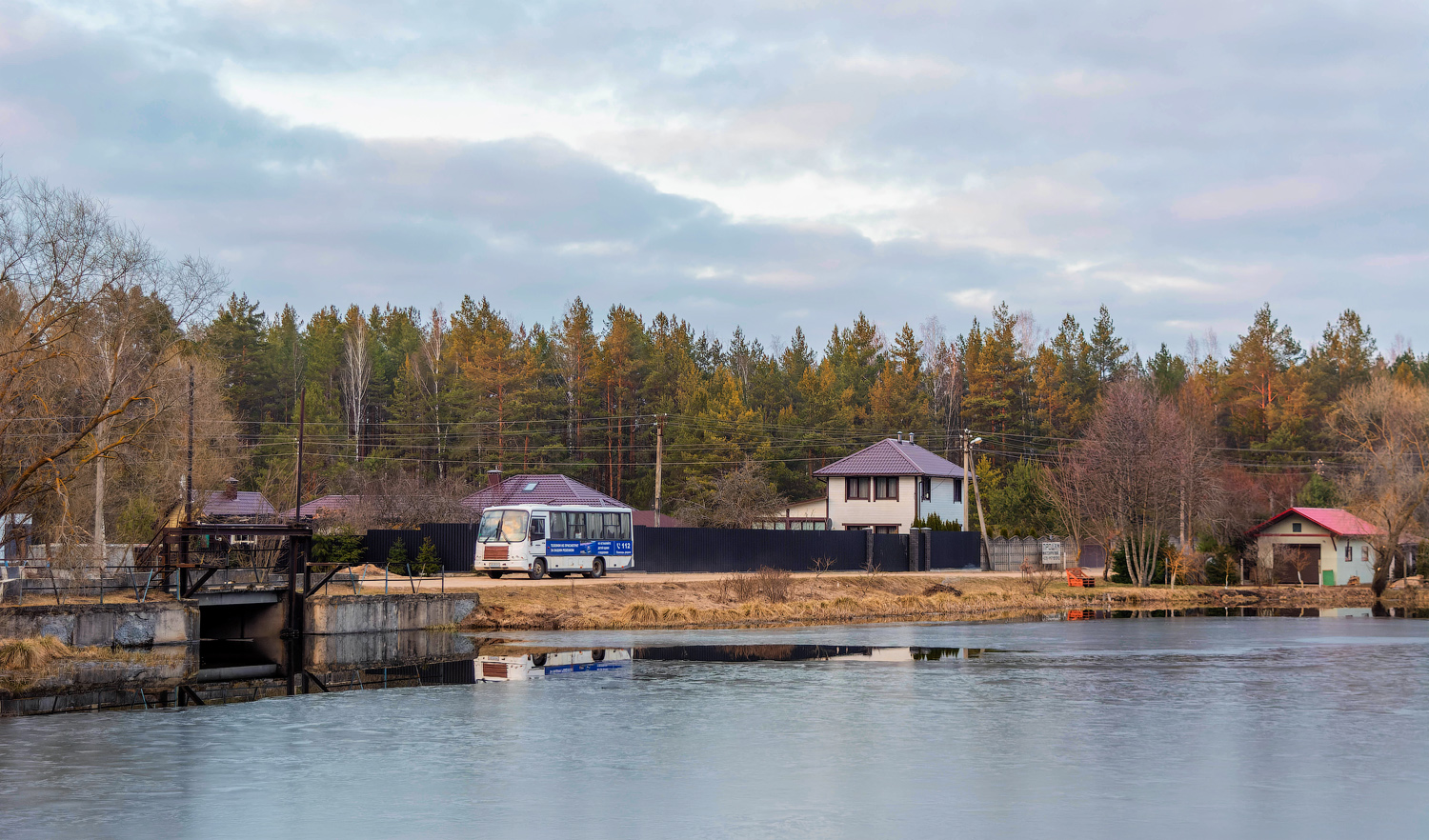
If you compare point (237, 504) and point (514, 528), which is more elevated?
point (237, 504)

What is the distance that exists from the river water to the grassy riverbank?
500 inches

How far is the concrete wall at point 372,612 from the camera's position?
33562mm

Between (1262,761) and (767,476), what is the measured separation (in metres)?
69.2

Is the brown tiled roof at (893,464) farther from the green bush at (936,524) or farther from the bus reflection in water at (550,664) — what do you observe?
the bus reflection in water at (550,664)

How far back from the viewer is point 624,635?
3522 centimetres

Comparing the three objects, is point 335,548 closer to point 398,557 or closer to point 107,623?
point 398,557

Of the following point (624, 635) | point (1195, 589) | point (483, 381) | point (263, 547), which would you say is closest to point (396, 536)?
point (263, 547)

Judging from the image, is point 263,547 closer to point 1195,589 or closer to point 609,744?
point 609,744

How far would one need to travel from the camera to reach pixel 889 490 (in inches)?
2793

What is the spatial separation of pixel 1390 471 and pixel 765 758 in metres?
58.1

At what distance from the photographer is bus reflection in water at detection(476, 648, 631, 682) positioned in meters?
25.5

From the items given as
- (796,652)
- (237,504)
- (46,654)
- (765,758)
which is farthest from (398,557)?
(765,758)

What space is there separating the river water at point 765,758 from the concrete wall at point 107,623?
6.96m

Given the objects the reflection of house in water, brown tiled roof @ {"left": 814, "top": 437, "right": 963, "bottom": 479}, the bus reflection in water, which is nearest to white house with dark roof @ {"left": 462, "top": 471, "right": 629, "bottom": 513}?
brown tiled roof @ {"left": 814, "top": 437, "right": 963, "bottom": 479}
